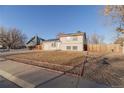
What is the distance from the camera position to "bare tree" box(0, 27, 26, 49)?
2714 centimetres

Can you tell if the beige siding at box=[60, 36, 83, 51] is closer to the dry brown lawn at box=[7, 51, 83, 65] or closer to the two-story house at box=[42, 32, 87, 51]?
the two-story house at box=[42, 32, 87, 51]

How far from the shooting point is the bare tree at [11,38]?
89.0 ft

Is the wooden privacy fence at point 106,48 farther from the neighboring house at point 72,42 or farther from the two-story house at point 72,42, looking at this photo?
the two-story house at point 72,42

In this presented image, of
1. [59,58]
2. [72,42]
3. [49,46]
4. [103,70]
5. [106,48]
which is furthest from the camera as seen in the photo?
[49,46]

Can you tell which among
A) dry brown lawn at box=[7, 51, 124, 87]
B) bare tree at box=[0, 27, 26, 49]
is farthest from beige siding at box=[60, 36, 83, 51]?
bare tree at box=[0, 27, 26, 49]

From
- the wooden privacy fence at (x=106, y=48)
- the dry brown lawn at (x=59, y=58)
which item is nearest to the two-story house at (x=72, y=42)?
the wooden privacy fence at (x=106, y=48)

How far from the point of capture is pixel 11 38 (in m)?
28.2

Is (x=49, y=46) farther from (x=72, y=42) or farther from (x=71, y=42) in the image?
(x=72, y=42)

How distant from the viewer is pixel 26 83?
372 cm

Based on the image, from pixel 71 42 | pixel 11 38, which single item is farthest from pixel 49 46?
pixel 11 38
